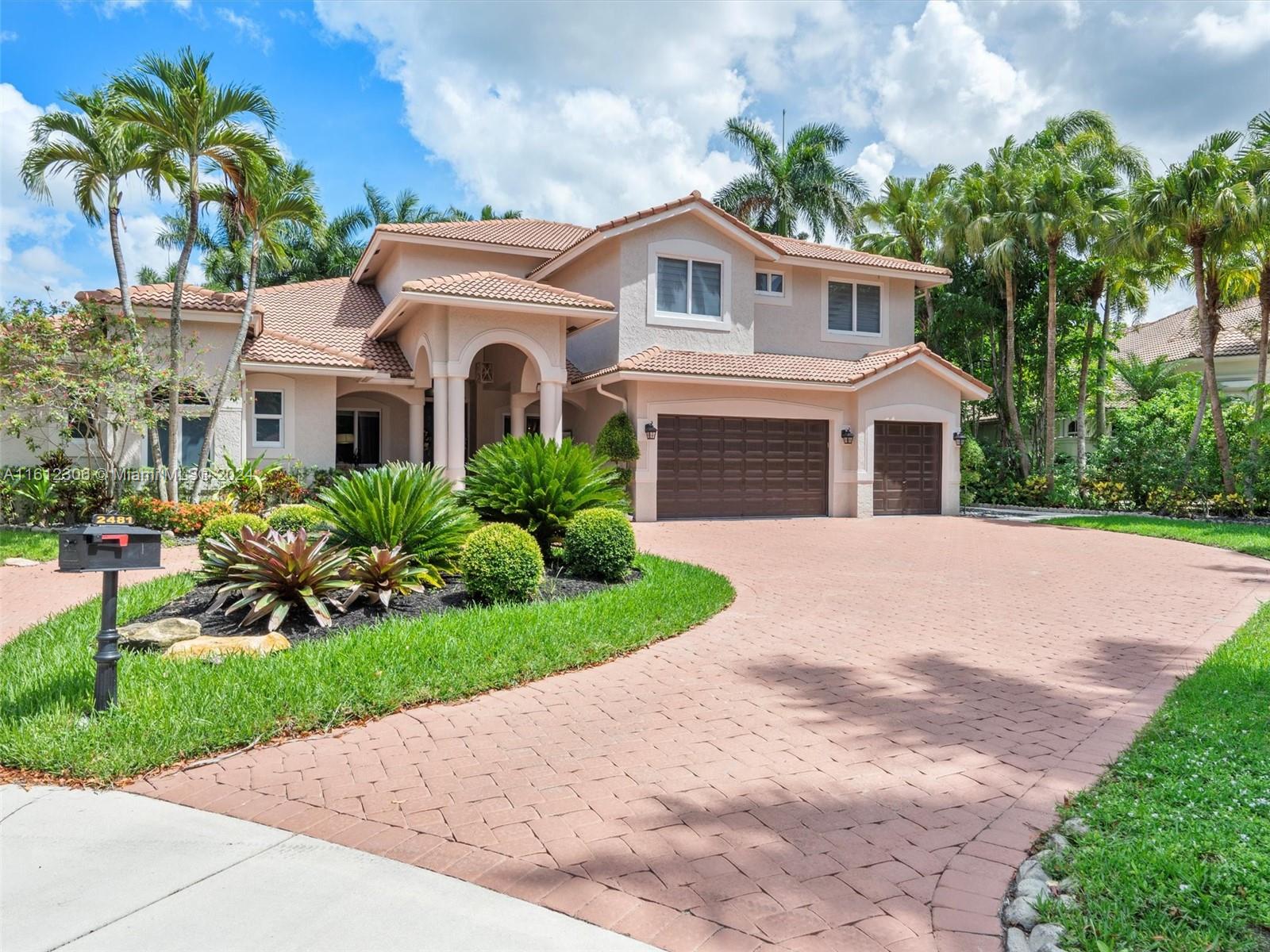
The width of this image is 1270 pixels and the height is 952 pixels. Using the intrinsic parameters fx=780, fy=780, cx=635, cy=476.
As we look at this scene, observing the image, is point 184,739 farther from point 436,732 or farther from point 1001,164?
point 1001,164

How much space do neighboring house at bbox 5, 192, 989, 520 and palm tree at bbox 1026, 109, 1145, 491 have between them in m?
3.73

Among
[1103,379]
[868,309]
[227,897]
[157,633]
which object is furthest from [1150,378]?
[227,897]

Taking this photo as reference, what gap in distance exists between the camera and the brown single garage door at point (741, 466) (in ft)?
64.7

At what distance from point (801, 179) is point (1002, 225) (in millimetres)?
10574

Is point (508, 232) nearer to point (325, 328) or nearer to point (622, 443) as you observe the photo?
point (325, 328)

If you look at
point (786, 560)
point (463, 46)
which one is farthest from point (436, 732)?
point (463, 46)

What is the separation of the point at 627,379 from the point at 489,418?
7.12 metres

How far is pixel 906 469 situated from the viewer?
22.4 metres

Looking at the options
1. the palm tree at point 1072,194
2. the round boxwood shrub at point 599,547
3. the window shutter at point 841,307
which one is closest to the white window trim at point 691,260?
the window shutter at point 841,307

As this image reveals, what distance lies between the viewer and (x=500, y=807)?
4.21 metres

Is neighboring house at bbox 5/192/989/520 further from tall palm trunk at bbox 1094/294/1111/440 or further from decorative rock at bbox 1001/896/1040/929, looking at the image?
decorative rock at bbox 1001/896/1040/929

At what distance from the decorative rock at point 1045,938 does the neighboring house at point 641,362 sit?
15.4 meters

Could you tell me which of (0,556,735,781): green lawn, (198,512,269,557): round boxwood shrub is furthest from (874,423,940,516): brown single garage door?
(198,512,269,557): round boxwood shrub

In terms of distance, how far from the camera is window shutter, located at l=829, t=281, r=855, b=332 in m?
23.8
